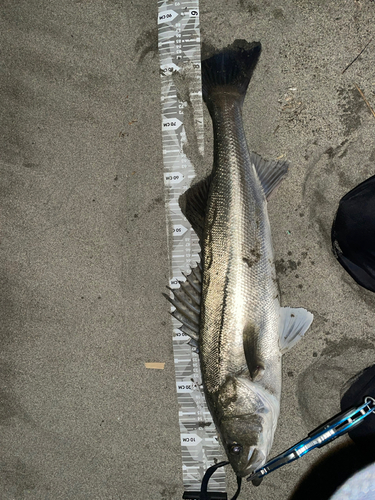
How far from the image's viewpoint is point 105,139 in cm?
272

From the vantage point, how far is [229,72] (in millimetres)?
2352

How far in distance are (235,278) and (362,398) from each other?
4.56 ft

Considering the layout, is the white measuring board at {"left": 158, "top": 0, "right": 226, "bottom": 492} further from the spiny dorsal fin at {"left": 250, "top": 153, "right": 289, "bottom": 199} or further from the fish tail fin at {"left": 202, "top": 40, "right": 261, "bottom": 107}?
the spiny dorsal fin at {"left": 250, "top": 153, "right": 289, "bottom": 199}

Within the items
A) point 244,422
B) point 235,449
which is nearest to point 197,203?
point 244,422

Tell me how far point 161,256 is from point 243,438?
4.71 ft

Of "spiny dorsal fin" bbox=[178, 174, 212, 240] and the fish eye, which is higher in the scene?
"spiny dorsal fin" bbox=[178, 174, 212, 240]

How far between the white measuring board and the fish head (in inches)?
25.1

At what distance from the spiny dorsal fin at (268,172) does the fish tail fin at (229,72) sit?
1.55ft

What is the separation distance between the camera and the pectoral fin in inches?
85.4

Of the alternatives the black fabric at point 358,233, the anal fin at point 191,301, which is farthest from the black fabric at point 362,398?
the anal fin at point 191,301

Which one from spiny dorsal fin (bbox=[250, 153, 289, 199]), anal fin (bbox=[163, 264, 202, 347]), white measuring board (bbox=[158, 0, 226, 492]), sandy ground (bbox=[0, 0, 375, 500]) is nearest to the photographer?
anal fin (bbox=[163, 264, 202, 347])

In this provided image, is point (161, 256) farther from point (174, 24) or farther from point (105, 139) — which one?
point (174, 24)

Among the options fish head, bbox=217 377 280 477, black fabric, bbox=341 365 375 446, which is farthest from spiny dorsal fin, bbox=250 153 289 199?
black fabric, bbox=341 365 375 446

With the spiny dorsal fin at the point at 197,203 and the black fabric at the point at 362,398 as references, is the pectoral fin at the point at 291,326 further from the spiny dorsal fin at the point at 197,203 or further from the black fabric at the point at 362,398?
the spiny dorsal fin at the point at 197,203
